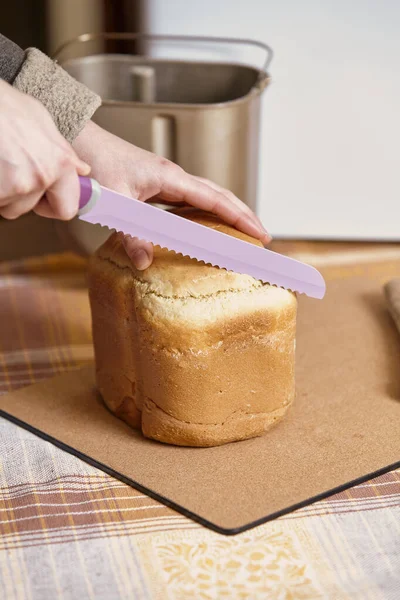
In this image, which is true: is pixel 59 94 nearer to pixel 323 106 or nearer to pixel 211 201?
pixel 211 201

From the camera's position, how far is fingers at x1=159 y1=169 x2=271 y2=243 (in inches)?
47.9

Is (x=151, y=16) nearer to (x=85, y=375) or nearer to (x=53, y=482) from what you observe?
(x=85, y=375)

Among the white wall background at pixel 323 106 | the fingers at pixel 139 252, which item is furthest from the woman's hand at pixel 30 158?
the white wall background at pixel 323 106

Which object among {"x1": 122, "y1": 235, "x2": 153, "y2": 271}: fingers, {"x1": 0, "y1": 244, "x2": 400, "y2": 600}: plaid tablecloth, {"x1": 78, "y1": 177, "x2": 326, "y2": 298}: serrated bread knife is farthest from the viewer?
{"x1": 122, "y1": 235, "x2": 153, "y2": 271}: fingers

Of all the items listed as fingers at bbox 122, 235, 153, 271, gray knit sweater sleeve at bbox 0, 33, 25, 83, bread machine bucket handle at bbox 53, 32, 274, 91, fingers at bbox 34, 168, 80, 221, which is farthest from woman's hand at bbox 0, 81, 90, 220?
bread machine bucket handle at bbox 53, 32, 274, 91

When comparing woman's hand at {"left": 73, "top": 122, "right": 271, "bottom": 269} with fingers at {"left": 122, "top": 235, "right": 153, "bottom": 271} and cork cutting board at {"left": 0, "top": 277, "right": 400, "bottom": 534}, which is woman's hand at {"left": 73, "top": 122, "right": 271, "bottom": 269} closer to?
fingers at {"left": 122, "top": 235, "right": 153, "bottom": 271}

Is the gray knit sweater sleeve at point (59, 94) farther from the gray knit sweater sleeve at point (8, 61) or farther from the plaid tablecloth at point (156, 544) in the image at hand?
the plaid tablecloth at point (156, 544)

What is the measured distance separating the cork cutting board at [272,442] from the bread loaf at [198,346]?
39 millimetres

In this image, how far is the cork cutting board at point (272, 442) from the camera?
106 cm

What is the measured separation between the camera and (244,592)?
91 centimetres

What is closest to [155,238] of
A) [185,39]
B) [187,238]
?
[187,238]

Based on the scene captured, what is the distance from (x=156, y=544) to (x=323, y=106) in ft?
4.01

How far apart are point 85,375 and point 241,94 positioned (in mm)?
736

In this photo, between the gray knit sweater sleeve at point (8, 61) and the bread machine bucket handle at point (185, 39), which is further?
the bread machine bucket handle at point (185, 39)
